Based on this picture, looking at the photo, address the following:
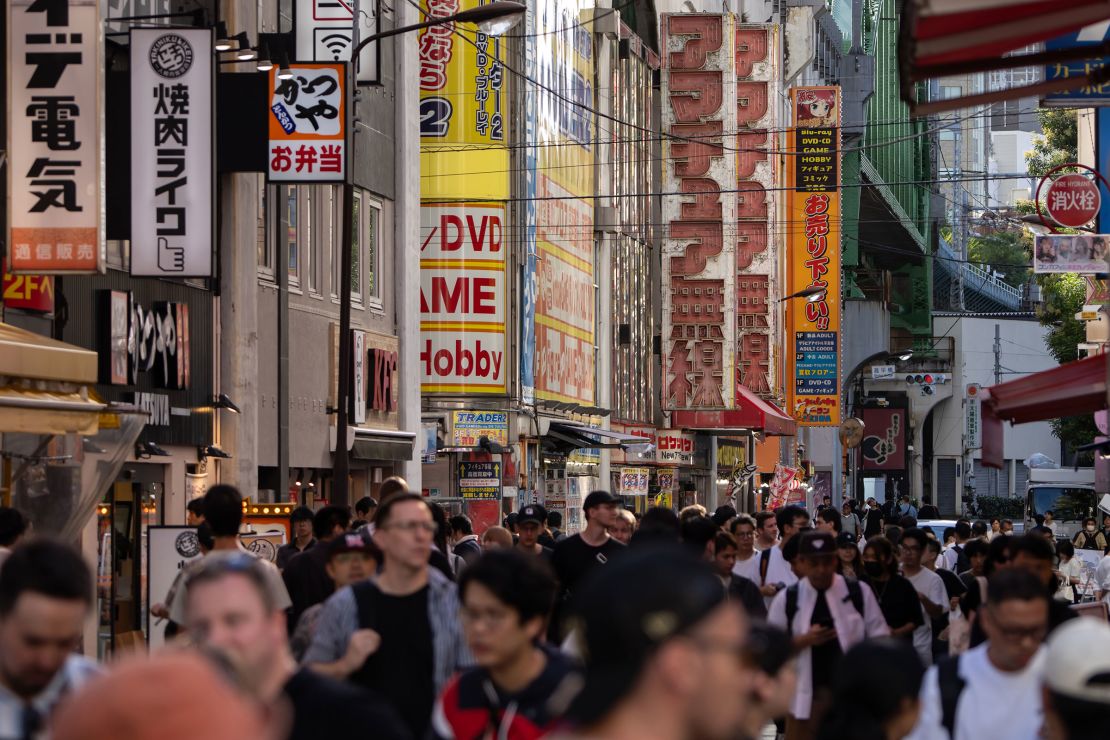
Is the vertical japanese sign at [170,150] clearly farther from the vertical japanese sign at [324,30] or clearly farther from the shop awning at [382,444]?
the shop awning at [382,444]

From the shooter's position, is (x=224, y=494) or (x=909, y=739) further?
(x=224, y=494)

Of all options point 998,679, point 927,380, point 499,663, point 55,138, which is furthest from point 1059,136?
point 927,380

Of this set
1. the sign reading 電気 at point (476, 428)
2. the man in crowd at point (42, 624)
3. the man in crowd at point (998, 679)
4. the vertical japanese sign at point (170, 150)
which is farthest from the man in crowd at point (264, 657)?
the sign reading 電気 at point (476, 428)

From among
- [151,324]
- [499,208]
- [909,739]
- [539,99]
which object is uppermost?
[539,99]

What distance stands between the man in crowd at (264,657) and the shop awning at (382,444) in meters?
25.6

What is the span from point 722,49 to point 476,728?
48.2m

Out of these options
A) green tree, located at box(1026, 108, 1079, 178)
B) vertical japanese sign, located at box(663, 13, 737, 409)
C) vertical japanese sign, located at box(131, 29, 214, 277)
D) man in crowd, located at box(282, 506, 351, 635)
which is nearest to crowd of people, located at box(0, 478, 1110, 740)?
man in crowd, located at box(282, 506, 351, 635)

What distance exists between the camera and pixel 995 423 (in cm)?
1438

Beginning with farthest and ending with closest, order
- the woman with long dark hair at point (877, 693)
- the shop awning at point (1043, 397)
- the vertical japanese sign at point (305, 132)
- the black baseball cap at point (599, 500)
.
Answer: the vertical japanese sign at point (305, 132) → the black baseball cap at point (599, 500) → the shop awning at point (1043, 397) → the woman with long dark hair at point (877, 693)

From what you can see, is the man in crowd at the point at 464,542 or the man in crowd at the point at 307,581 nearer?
the man in crowd at the point at 307,581

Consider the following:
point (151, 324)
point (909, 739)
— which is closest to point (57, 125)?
point (151, 324)

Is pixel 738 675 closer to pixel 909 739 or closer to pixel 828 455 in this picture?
pixel 909 739

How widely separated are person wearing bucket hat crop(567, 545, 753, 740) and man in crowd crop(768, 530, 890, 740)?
8590 millimetres

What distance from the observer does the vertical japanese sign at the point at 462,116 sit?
3603cm
